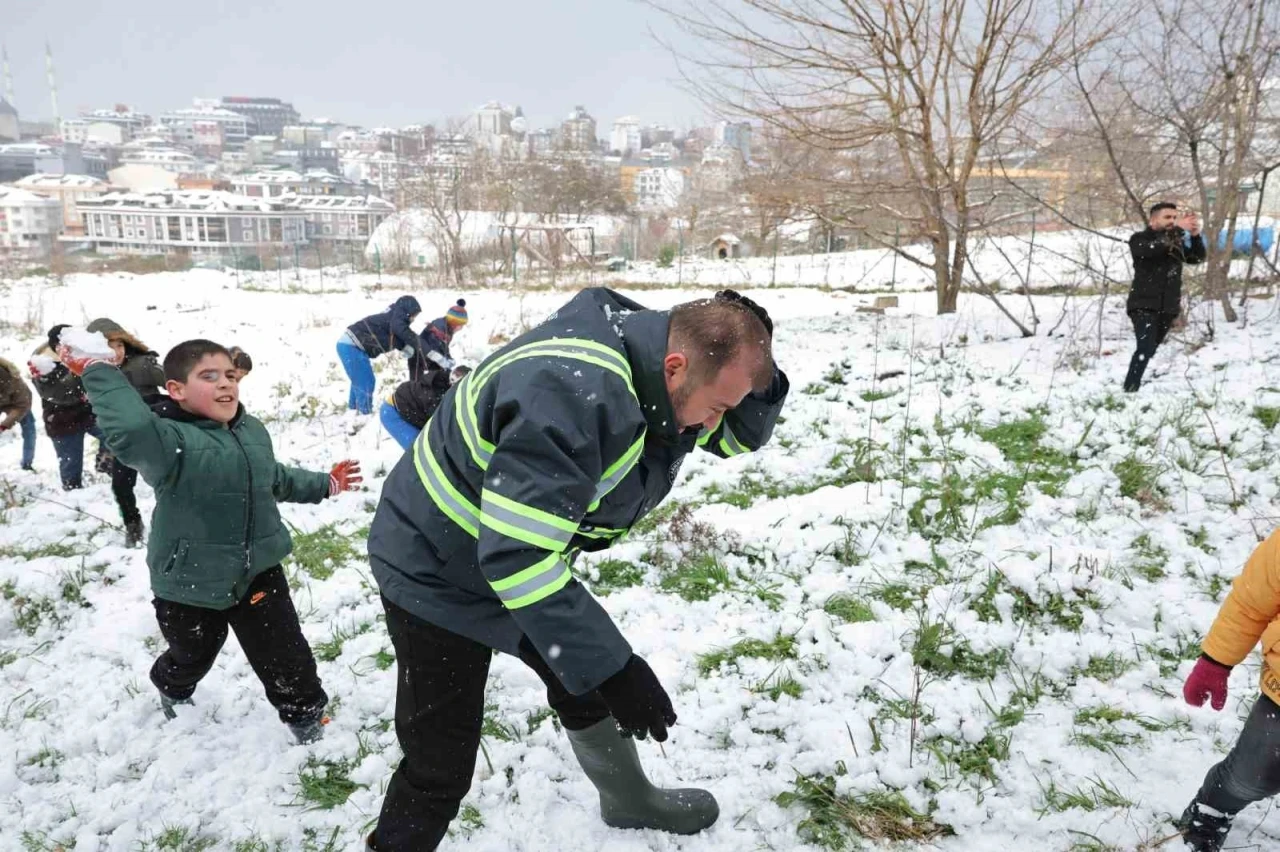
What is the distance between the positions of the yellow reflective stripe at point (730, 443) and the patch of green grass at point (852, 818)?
1161 millimetres

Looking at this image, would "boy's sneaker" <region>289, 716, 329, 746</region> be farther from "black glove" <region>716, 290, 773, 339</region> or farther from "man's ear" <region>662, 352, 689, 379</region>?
"black glove" <region>716, 290, 773, 339</region>

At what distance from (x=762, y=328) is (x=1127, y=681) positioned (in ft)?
7.62

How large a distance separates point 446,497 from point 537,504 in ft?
1.28

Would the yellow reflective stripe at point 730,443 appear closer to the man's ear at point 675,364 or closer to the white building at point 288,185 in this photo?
the man's ear at point 675,364

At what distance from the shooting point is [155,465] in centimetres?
241

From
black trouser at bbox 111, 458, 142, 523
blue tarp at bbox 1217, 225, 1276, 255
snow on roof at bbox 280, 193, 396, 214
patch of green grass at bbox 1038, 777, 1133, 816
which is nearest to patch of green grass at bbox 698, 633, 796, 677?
patch of green grass at bbox 1038, 777, 1133, 816

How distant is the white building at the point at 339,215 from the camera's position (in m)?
83.2

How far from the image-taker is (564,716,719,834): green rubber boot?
2.24 metres

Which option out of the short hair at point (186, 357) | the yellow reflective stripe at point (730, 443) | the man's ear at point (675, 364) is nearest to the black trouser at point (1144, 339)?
the yellow reflective stripe at point (730, 443)

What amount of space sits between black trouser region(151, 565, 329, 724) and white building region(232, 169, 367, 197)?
373 ft

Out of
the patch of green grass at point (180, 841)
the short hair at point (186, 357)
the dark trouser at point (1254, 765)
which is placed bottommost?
the patch of green grass at point (180, 841)

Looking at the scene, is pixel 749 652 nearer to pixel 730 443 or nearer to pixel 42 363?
pixel 730 443

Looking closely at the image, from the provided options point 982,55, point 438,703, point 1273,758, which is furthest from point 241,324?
point 1273,758

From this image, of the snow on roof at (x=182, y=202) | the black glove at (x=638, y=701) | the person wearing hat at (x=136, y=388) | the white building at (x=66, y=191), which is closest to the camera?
the black glove at (x=638, y=701)
